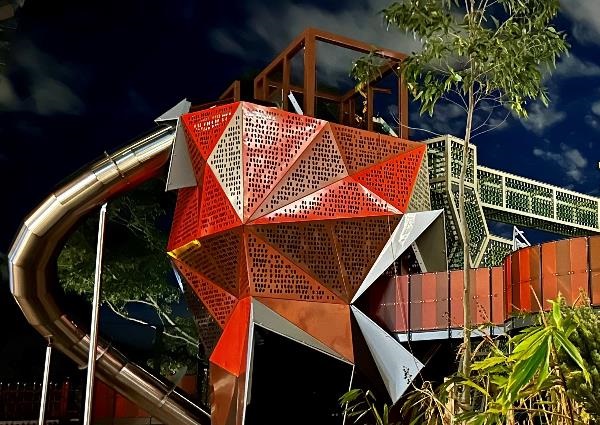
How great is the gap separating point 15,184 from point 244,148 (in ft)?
56.2

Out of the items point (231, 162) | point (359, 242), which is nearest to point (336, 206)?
point (359, 242)

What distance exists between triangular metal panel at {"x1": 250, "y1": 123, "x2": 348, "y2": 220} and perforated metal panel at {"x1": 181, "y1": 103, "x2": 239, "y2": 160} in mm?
1286

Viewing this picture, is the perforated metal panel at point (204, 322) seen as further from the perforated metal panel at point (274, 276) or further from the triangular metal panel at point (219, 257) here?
the perforated metal panel at point (274, 276)

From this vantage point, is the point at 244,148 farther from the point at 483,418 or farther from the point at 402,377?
the point at 483,418

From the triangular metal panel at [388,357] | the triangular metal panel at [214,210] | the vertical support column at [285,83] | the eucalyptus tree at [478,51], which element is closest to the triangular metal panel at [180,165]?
the triangular metal panel at [214,210]

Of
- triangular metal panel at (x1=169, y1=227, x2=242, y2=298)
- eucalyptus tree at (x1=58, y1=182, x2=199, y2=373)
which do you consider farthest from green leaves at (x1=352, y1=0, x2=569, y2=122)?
eucalyptus tree at (x1=58, y1=182, x2=199, y2=373)

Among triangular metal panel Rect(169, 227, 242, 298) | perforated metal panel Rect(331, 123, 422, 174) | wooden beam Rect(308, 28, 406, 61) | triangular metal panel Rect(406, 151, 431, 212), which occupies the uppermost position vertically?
wooden beam Rect(308, 28, 406, 61)

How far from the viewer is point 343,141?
12.4 m

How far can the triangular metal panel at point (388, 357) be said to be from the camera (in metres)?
12.4

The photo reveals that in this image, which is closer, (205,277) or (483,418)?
(483,418)

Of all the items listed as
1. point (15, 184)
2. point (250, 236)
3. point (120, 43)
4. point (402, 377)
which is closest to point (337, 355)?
point (402, 377)

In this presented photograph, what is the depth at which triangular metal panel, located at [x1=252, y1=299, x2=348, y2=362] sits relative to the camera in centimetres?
1159

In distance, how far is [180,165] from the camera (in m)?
12.5

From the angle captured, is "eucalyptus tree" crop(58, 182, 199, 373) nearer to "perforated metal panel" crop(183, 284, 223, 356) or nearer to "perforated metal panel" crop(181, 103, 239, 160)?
"perforated metal panel" crop(183, 284, 223, 356)
